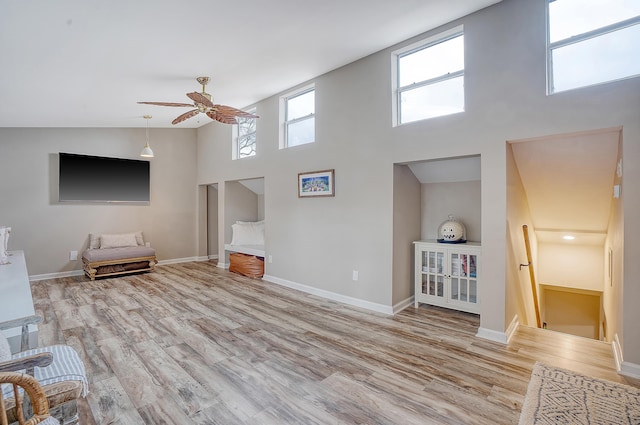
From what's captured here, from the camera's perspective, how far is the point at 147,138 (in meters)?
6.47

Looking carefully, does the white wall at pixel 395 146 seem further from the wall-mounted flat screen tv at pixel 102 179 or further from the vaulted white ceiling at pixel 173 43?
the wall-mounted flat screen tv at pixel 102 179

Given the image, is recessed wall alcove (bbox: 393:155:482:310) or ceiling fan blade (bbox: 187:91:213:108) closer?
ceiling fan blade (bbox: 187:91:213:108)

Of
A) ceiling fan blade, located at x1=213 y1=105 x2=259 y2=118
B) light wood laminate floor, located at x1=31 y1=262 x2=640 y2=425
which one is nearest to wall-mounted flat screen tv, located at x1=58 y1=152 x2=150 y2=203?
light wood laminate floor, located at x1=31 y1=262 x2=640 y2=425

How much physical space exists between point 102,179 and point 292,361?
222 inches

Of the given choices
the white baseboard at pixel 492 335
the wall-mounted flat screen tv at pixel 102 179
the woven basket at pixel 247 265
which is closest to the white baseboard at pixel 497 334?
the white baseboard at pixel 492 335

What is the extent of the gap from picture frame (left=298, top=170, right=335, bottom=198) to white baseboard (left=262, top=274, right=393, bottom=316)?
1.40m

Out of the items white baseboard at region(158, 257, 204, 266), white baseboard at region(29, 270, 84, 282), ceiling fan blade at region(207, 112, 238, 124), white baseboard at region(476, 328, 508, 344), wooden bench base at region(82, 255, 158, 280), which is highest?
ceiling fan blade at region(207, 112, 238, 124)

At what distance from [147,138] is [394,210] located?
220 inches

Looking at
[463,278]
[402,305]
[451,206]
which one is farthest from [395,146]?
[402,305]

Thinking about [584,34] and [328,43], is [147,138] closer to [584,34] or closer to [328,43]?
[328,43]

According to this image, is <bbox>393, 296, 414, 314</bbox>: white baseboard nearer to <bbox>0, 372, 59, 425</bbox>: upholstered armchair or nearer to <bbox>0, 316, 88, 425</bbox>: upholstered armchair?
<bbox>0, 316, 88, 425</bbox>: upholstered armchair

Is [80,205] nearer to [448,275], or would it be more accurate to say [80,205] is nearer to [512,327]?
[448,275]

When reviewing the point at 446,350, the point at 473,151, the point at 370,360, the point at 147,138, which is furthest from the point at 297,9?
the point at 147,138

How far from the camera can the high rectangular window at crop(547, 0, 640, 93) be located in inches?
94.0
